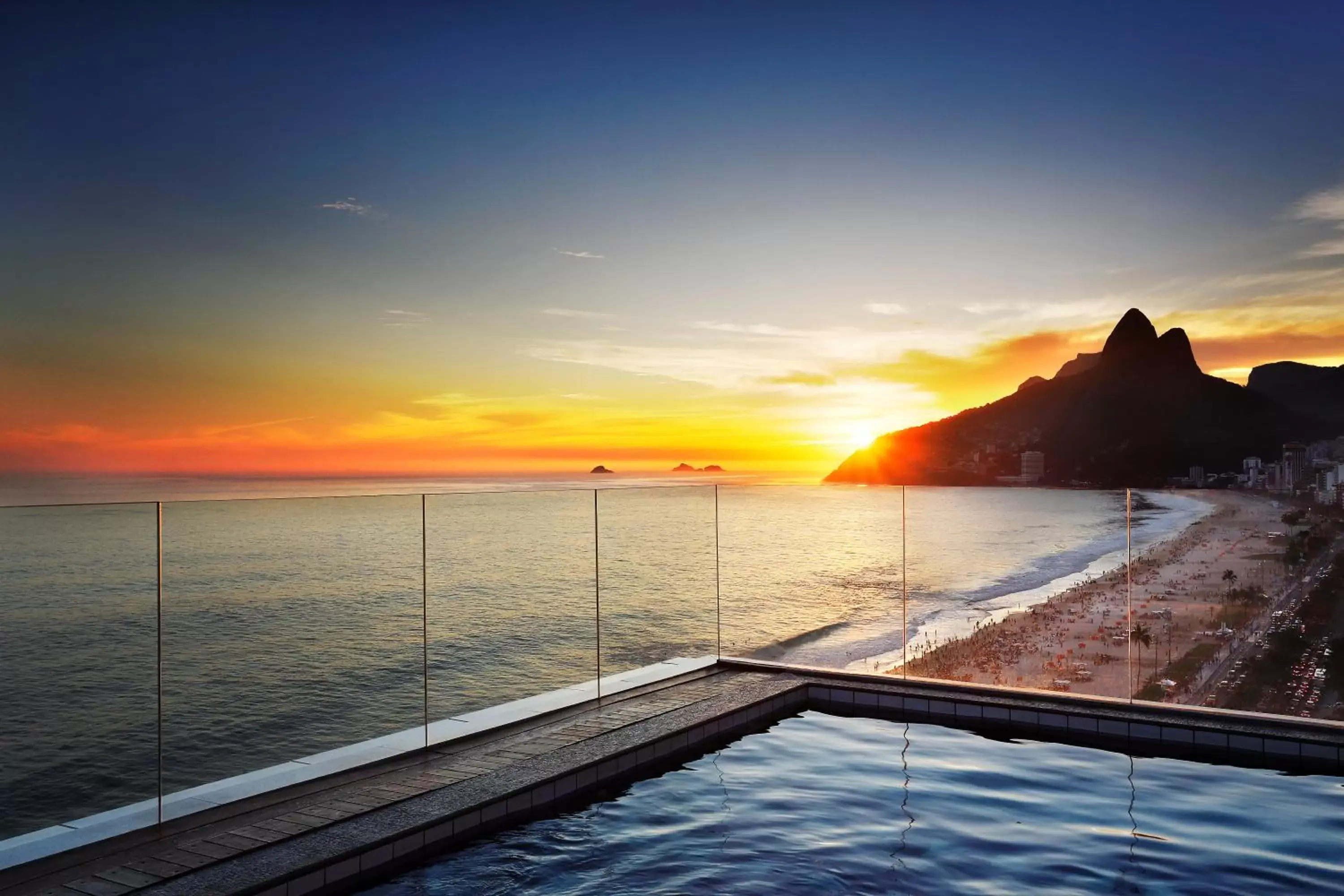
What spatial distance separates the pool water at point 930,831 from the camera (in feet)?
11.2

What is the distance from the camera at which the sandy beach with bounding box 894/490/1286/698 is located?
729cm

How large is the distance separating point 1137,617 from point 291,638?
71.4 ft

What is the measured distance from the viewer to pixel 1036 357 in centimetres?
3188

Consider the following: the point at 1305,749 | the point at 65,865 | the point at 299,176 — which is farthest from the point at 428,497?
the point at 299,176

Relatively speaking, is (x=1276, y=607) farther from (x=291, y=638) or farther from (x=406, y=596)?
(x=406, y=596)

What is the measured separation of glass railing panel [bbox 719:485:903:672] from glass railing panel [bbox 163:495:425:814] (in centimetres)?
588

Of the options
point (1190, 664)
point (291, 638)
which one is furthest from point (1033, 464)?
point (291, 638)

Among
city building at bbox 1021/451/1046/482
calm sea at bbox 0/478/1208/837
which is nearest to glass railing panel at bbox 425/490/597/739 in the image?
calm sea at bbox 0/478/1208/837

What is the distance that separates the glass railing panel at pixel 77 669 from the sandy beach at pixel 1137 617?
22.6 ft

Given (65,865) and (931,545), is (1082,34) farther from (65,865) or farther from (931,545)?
(931,545)

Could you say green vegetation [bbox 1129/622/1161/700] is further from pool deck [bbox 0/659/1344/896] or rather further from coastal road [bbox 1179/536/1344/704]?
coastal road [bbox 1179/536/1344/704]

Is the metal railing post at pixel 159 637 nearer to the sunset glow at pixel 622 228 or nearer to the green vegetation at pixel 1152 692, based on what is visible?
the green vegetation at pixel 1152 692

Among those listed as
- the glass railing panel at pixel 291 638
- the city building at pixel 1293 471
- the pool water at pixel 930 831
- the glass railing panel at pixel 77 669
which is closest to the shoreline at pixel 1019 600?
the city building at pixel 1293 471

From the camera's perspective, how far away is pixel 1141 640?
23.0 ft
